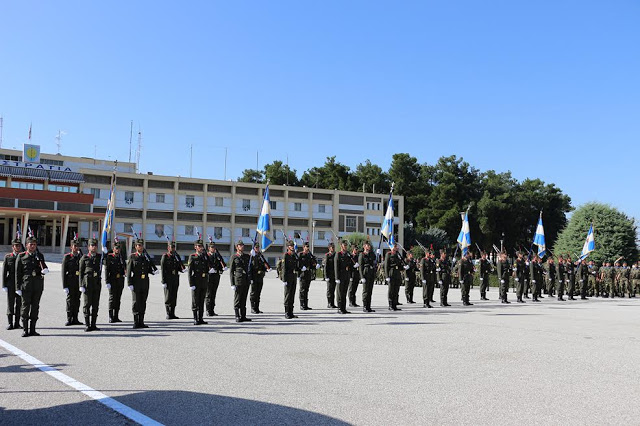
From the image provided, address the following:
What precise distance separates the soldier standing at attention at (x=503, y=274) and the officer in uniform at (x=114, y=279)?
45.1 ft

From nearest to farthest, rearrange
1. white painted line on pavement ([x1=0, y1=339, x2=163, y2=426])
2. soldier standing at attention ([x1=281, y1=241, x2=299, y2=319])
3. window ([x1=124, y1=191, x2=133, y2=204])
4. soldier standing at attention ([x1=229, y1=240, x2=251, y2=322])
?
white painted line on pavement ([x1=0, y1=339, x2=163, y2=426]), soldier standing at attention ([x1=229, y1=240, x2=251, y2=322]), soldier standing at attention ([x1=281, y1=241, x2=299, y2=319]), window ([x1=124, y1=191, x2=133, y2=204])

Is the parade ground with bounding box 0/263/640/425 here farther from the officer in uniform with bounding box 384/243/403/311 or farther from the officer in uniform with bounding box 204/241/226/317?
the officer in uniform with bounding box 384/243/403/311

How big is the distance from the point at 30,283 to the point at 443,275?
42.3ft

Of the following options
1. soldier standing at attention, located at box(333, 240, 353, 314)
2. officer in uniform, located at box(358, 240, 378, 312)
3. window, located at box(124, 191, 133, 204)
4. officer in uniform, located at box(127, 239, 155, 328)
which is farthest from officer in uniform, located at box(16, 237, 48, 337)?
window, located at box(124, 191, 133, 204)

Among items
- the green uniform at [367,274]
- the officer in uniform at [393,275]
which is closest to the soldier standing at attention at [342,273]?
the green uniform at [367,274]

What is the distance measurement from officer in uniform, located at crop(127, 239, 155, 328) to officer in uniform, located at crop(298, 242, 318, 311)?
16.8 feet

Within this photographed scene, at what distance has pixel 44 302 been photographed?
56.5 ft

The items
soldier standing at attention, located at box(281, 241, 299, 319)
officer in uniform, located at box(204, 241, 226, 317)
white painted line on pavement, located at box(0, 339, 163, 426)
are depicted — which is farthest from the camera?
officer in uniform, located at box(204, 241, 226, 317)

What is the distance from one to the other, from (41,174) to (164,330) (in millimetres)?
58341

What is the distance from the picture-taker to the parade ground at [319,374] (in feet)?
18.2

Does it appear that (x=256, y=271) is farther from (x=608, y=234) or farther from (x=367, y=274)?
(x=608, y=234)

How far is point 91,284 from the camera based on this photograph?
11.8m

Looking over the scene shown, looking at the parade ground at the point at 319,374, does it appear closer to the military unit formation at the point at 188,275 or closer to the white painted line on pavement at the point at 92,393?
the white painted line on pavement at the point at 92,393

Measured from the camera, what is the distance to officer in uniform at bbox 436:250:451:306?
19.4 meters
